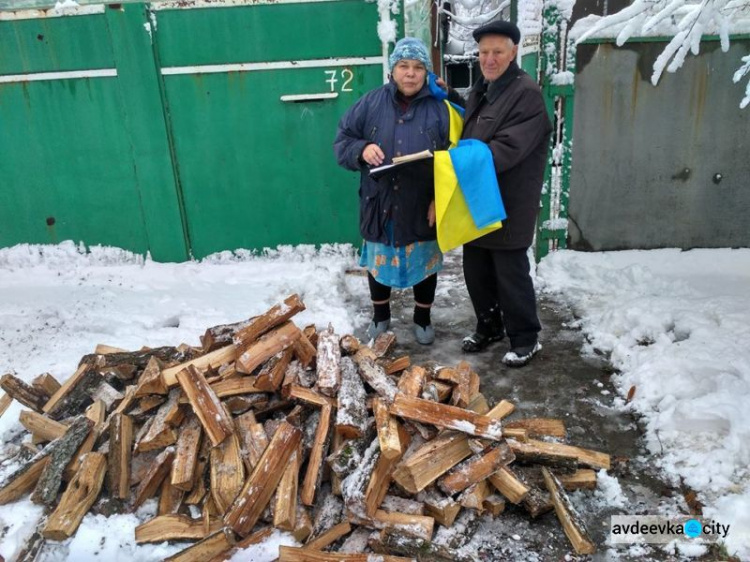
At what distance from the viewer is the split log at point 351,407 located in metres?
2.86

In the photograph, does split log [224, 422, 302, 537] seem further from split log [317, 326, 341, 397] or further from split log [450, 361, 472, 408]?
split log [450, 361, 472, 408]

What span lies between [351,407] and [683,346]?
229cm

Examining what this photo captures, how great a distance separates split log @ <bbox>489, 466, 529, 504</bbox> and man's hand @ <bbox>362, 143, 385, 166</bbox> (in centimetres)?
198

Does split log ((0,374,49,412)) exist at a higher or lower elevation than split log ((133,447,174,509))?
higher

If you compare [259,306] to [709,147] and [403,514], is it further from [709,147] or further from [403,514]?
[709,147]

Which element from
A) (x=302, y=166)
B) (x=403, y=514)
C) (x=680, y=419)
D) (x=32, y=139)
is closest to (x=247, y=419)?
(x=403, y=514)

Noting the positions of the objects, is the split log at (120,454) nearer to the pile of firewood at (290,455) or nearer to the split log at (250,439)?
the pile of firewood at (290,455)

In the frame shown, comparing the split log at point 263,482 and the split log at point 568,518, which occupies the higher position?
the split log at point 263,482

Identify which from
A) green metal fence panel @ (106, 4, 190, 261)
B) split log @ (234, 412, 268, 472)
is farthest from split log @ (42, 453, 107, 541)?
green metal fence panel @ (106, 4, 190, 261)

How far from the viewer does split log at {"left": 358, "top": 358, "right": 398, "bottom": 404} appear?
3.13 m

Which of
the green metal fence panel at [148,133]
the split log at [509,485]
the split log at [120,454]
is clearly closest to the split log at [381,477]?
the split log at [509,485]

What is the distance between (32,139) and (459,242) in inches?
175

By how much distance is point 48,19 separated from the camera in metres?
5.29

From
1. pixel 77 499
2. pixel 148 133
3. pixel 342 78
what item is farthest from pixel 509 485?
pixel 148 133
